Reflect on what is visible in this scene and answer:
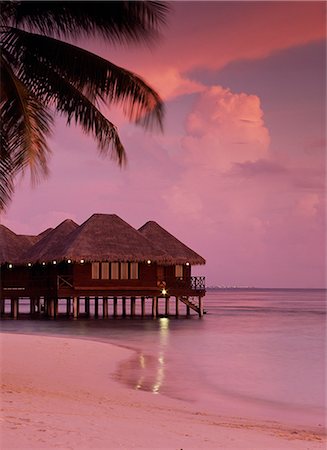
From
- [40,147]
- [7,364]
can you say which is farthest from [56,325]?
[40,147]

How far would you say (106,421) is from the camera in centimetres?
915

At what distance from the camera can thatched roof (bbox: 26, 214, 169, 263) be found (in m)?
37.3

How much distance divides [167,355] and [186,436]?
15.8m

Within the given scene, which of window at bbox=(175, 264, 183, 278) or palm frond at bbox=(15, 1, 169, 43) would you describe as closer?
palm frond at bbox=(15, 1, 169, 43)

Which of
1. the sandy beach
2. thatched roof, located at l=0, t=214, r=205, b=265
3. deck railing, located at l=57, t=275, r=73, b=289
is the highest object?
thatched roof, located at l=0, t=214, r=205, b=265

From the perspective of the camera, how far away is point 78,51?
1041cm

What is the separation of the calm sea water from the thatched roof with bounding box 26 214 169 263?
153 inches

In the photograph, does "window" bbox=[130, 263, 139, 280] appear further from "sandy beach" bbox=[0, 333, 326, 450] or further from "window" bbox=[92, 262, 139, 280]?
"sandy beach" bbox=[0, 333, 326, 450]

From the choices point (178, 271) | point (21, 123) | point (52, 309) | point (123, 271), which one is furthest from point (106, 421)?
point (178, 271)

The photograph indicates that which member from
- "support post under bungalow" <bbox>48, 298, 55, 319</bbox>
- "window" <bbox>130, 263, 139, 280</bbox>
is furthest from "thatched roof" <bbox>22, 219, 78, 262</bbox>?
"window" <bbox>130, 263, 139, 280</bbox>

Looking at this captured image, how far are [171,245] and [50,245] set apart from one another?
803 centimetres

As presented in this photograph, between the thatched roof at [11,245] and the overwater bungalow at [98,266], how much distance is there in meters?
0.08

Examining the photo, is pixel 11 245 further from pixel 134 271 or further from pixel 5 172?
pixel 5 172

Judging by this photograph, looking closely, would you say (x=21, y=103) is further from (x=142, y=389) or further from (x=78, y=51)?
(x=142, y=389)
